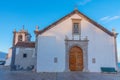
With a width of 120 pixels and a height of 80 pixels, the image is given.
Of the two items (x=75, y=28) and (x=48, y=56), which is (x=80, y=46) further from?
(x=48, y=56)

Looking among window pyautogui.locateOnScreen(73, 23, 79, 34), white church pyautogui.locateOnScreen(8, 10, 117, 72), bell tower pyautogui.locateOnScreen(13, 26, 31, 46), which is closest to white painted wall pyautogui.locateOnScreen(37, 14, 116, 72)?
white church pyautogui.locateOnScreen(8, 10, 117, 72)

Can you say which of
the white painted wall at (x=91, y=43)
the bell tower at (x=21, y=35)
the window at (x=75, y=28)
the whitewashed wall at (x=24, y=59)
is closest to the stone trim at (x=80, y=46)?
the white painted wall at (x=91, y=43)

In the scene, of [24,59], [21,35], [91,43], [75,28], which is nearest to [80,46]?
[91,43]

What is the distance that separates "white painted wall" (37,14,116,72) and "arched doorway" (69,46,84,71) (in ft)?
3.18

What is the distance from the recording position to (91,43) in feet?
68.6

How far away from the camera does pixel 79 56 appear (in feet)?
68.7

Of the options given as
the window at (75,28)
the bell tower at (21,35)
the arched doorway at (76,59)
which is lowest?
the arched doorway at (76,59)

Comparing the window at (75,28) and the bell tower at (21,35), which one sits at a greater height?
the bell tower at (21,35)

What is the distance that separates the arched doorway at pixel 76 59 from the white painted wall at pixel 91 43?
97cm

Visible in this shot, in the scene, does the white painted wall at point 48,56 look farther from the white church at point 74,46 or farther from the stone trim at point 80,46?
the stone trim at point 80,46

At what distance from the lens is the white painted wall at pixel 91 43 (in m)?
20.5

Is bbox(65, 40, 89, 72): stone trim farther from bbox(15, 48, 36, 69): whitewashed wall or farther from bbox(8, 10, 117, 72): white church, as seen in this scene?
bbox(15, 48, 36, 69): whitewashed wall

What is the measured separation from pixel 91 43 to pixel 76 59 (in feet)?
8.92

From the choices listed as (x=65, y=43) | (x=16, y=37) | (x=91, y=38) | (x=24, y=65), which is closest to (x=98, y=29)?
(x=91, y=38)
